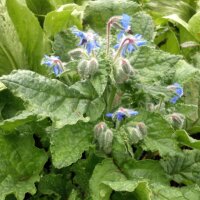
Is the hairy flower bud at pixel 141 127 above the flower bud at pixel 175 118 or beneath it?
above

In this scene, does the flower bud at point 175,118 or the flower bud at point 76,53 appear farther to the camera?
the flower bud at point 175,118

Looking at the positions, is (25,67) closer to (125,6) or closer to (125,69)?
(125,6)

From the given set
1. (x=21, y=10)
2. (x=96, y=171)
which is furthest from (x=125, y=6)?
(x=96, y=171)

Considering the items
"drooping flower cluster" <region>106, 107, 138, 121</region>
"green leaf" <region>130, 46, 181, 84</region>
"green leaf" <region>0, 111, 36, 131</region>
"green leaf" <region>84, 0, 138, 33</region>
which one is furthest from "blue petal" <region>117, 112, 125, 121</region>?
"green leaf" <region>84, 0, 138, 33</region>

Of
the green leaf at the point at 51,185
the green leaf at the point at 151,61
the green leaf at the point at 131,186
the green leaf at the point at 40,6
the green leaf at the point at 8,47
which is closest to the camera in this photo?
the green leaf at the point at 131,186

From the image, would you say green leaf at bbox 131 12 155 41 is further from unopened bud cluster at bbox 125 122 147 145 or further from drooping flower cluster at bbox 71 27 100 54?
unopened bud cluster at bbox 125 122 147 145

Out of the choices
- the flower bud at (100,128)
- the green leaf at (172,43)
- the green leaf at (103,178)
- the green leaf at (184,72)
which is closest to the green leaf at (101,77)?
the flower bud at (100,128)

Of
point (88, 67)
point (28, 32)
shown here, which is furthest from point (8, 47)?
point (88, 67)

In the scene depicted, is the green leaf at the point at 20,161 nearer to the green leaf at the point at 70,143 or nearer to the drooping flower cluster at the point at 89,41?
the green leaf at the point at 70,143
